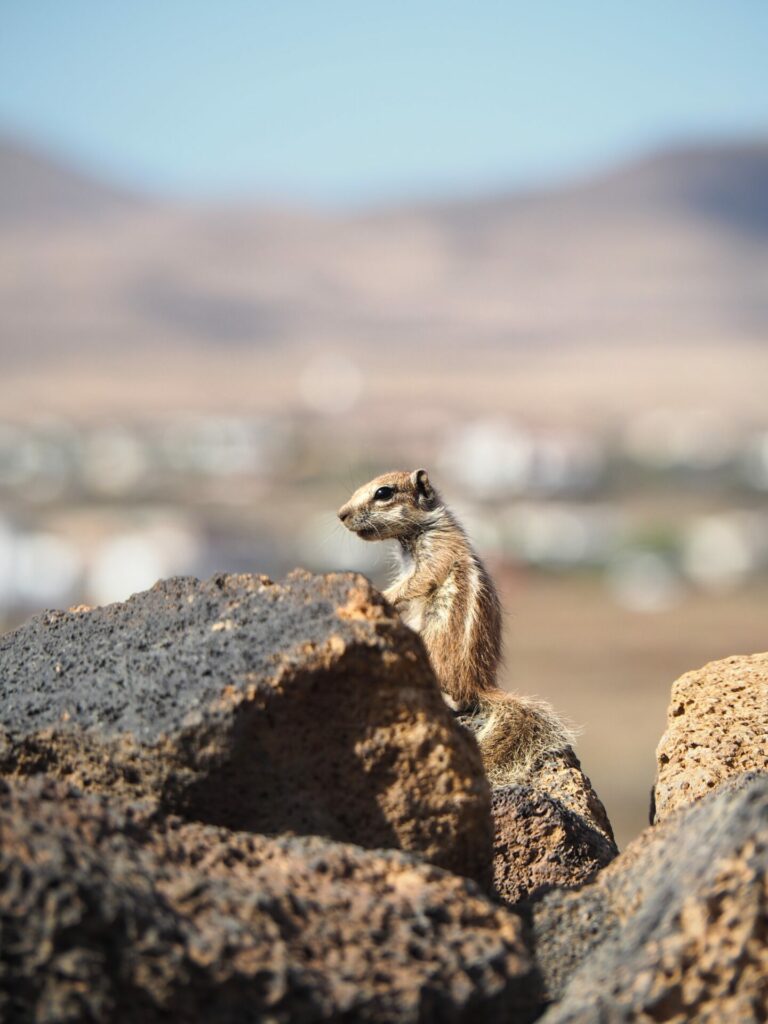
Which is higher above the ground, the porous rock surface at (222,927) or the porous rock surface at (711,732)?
the porous rock surface at (711,732)

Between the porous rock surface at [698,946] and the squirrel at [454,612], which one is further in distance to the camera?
the squirrel at [454,612]

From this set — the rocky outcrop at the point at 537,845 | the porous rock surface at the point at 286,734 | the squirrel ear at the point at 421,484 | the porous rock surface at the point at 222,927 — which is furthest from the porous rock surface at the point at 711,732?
the porous rock surface at the point at 222,927

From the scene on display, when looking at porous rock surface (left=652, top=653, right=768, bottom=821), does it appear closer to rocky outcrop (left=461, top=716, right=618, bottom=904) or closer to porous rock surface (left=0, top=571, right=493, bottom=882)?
rocky outcrop (left=461, top=716, right=618, bottom=904)

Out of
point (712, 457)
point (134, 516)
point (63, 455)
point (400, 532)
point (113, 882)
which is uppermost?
point (63, 455)

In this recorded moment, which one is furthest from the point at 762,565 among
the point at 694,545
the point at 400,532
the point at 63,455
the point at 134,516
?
the point at 400,532

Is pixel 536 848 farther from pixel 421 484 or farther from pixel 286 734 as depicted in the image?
pixel 421 484

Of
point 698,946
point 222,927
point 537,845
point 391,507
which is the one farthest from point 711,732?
point 222,927

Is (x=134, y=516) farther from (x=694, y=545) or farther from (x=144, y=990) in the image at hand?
(x=144, y=990)

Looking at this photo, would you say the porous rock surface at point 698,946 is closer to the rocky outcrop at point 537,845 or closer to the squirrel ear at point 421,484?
the rocky outcrop at point 537,845
